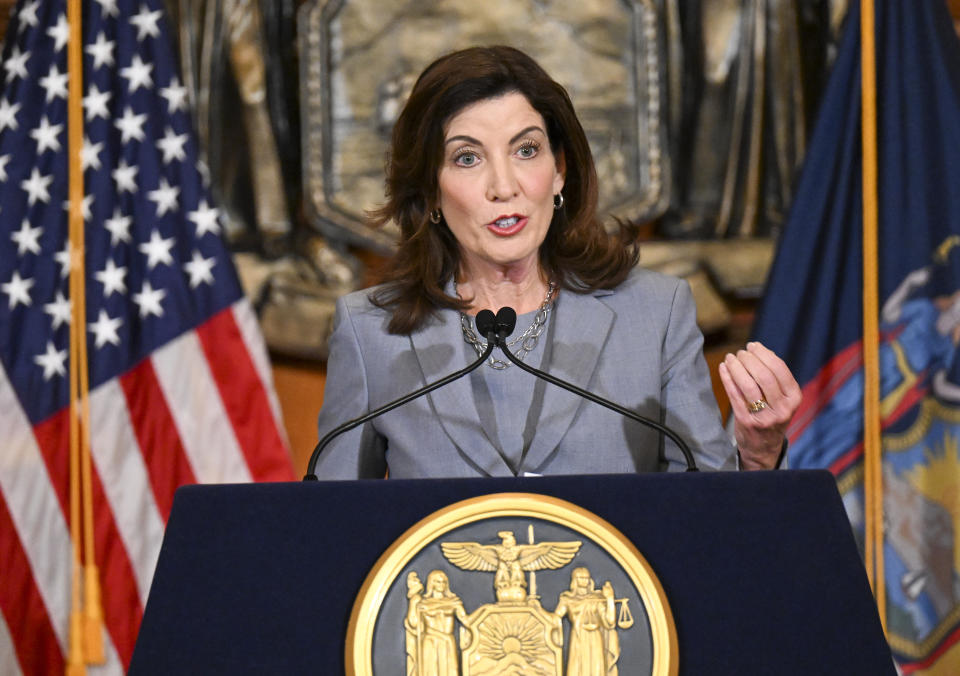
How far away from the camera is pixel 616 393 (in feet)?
6.18

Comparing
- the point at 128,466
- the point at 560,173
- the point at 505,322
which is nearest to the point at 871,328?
the point at 560,173

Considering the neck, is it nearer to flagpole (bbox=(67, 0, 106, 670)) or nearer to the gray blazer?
the gray blazer

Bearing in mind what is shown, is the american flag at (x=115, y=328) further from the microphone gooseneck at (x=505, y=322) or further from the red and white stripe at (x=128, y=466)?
the microphone gooseneck at (x=505, y=322)

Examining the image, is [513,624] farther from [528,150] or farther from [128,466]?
[128,466]

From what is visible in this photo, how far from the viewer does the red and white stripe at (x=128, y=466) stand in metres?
3.07

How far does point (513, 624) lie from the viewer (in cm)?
105

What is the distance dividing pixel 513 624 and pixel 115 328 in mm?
2467

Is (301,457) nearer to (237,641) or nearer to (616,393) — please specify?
(616,393)

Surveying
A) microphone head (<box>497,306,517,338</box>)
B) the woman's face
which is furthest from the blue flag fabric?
microphone head (<box>497,306,517,338</box>)

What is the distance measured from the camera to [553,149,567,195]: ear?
6.90ft

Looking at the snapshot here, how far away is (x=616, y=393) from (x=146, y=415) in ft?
5.95

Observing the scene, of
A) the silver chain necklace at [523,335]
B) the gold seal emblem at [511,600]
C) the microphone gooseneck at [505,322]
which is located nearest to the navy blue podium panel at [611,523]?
the gold seal emblem at [511,600]

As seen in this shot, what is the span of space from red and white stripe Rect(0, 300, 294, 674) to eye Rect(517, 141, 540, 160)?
152cm

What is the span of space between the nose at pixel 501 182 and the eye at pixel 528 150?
0.04 m
